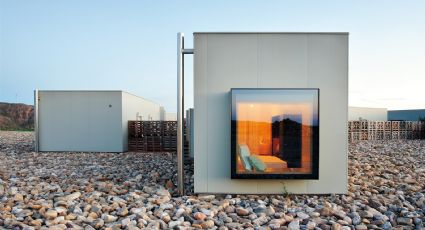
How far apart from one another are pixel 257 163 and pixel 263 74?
4.90 ft

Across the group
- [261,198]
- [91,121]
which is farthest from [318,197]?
[91,121]

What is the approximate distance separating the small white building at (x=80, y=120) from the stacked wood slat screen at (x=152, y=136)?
0.42 meters

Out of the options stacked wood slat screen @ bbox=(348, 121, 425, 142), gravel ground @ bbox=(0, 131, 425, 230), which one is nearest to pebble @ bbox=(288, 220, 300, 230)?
gravel ground @ bbox=(0, 131, 425, 230)

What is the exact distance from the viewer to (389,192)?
555 centimetres

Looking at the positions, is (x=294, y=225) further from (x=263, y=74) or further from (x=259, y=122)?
(x=263, y=74)

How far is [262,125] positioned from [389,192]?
2.78 m

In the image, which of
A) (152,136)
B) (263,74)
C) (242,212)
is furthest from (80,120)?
(242,212)

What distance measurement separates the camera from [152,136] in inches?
498

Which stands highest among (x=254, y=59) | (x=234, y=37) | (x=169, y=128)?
(x=234, y=37)

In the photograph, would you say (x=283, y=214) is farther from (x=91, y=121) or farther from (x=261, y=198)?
(x=91, y=121)

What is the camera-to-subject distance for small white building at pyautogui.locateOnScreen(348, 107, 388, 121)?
1059 inches

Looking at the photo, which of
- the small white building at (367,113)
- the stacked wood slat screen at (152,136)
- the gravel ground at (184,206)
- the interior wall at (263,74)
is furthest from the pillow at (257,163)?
the small white building at (367,113)

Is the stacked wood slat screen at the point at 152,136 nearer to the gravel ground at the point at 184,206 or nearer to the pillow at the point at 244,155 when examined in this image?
the gravel ground at the point at 184,206

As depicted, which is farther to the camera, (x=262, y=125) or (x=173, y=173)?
(x=173, y=173)
